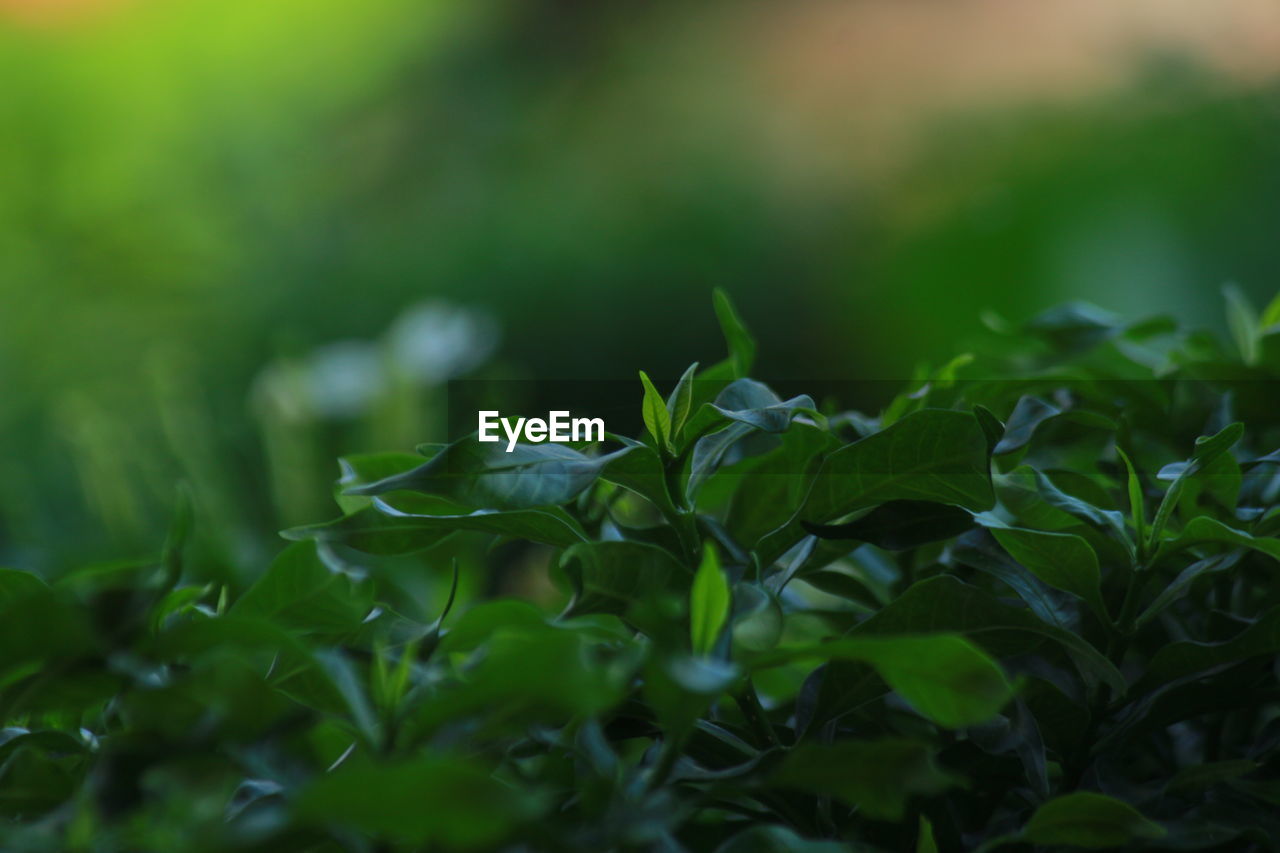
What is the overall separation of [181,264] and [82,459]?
517mm

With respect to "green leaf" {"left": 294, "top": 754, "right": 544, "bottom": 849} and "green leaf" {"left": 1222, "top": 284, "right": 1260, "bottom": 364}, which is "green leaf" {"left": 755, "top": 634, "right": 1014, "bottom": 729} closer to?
"green leaf" {"left": 294, "top": 754, "right": 544, "bottom": 849}

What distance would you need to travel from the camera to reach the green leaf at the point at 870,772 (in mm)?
163

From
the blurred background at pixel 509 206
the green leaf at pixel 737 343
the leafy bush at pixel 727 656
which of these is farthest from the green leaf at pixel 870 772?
the blurred background at pixel 509 206

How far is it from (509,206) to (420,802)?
1873 millimetres

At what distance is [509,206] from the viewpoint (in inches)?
77.5

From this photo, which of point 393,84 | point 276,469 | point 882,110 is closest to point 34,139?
point 276,469

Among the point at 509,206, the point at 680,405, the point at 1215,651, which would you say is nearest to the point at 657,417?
the point at 680,405

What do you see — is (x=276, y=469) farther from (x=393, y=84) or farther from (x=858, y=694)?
(x=393, y=84)

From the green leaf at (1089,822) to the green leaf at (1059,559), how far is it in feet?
0.15

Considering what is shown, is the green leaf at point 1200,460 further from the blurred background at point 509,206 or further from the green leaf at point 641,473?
the blurred background at point 509,206

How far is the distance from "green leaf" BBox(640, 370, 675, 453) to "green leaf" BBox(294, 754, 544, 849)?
9 cm

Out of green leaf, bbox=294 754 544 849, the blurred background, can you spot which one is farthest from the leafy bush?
the blurred background

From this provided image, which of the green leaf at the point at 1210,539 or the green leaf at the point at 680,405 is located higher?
the green leaf at the point at 680,405

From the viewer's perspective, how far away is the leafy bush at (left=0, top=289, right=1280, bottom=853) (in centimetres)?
16
